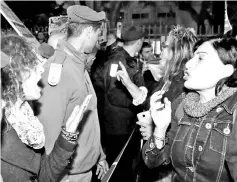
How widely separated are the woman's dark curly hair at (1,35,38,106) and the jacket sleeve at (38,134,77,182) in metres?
0.36

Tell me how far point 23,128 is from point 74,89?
31.4 inches

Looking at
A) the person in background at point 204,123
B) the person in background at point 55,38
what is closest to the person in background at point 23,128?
the person in background at point 204,123

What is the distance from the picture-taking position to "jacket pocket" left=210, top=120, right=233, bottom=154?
6.36ft

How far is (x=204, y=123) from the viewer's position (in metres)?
2.08

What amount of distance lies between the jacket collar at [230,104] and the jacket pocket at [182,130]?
257 millimetres

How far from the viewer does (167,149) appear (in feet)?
7.25

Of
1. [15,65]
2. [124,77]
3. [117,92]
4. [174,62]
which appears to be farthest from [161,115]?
[117,92]

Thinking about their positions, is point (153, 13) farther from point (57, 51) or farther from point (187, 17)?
point (57, 51)

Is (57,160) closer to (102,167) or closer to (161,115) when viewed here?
(161,115)

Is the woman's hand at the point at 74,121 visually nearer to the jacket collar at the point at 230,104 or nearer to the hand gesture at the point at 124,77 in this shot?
the jacket collar at the point at 230,104

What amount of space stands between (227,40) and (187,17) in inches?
589

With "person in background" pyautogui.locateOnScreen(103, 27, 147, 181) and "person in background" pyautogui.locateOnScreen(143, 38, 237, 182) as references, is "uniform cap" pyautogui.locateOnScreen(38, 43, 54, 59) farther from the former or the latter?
"person in background" pyautogui.locateOnScreen(143, 38, 237, 182)

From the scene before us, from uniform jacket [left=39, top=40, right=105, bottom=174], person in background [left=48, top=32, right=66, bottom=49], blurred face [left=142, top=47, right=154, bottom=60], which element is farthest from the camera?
blurred face [left=142, top=47, right=154, bottom=60]

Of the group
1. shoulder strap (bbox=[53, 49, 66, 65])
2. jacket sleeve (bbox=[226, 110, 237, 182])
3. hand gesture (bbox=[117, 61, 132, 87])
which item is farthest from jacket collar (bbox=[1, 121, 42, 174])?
hand gesture (bbox=[117, 61, 132, 87])
